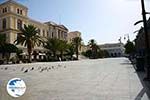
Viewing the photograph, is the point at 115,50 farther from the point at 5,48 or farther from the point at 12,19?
the point at 5,48

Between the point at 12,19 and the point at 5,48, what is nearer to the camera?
the point at 5,48

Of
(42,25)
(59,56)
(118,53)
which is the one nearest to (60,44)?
(59,56)

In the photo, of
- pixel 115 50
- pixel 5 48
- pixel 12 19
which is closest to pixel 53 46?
pixel 12 19

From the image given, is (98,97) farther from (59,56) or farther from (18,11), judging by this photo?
(59,56)

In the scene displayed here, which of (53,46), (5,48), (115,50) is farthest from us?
(115,50)

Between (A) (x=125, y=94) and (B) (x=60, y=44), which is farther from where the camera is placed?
(B) (x=60, y=44)

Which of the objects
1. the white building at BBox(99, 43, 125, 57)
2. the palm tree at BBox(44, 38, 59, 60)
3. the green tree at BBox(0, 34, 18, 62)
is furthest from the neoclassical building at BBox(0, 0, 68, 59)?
the white building at BBox(99, 43, 125, 57)

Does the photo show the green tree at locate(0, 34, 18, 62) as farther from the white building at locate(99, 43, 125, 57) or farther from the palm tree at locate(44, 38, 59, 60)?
the white building at locate(99, 43, 125, 57)

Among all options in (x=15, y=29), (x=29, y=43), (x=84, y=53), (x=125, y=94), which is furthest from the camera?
(x=84, y=53)

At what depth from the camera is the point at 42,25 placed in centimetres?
9338

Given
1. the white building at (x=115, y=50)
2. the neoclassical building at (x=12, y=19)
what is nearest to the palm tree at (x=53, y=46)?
the neoclassical building at (x=12, y=19)

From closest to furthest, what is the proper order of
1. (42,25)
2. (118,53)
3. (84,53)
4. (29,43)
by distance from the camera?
(29,43), (42,25), (84,53), (118,53)

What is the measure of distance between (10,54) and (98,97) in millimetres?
61326

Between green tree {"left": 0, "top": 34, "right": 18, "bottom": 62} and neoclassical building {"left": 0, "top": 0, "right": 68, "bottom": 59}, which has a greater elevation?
neoclassical building {"left": 0, "top": 0, "right": 68, "bottom": 59}
